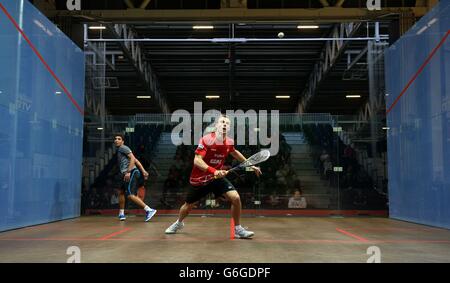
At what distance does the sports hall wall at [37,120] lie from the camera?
17.3ft

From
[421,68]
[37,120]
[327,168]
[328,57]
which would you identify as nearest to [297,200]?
[327,168]

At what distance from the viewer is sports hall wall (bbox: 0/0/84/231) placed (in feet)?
17.3

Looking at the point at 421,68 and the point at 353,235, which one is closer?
the point at 353,235

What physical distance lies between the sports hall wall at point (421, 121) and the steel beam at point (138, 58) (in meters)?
5.74

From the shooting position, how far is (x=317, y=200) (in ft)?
27.8

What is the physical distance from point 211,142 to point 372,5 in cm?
483

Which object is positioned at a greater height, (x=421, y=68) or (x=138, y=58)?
(x=138, y=58)

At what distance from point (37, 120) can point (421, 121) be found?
525 cm

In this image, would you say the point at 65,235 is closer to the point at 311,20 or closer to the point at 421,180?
the point at 421,180

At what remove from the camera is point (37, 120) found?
608 centimetres

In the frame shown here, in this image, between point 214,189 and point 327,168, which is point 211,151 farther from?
point 327,168

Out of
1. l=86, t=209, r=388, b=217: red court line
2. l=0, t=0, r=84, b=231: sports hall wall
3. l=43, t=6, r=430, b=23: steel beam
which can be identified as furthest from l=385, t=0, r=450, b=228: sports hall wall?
l=0, t=0, r=84, b=231: sports hall wall

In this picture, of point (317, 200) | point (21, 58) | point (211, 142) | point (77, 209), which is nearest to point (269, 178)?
point (317, 200)

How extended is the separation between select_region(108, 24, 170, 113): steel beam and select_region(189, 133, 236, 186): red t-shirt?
5.80 m
